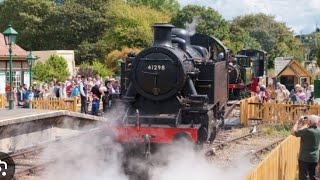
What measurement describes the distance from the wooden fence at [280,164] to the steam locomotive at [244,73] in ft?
33.4

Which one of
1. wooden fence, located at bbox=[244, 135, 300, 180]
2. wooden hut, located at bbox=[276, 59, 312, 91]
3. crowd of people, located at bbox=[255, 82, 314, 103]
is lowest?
wooden fence, located at bbox=[244, 135, 300, 180]

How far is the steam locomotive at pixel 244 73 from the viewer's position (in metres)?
21.4

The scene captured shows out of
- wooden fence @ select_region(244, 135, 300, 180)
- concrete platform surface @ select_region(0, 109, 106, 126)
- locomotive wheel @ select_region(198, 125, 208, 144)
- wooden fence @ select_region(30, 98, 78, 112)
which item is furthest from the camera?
wooden fence @ select_region(30, 98, 78, 112)

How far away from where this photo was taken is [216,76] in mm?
9977

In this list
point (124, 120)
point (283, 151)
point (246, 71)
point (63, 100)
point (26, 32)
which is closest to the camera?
point (283, 151)

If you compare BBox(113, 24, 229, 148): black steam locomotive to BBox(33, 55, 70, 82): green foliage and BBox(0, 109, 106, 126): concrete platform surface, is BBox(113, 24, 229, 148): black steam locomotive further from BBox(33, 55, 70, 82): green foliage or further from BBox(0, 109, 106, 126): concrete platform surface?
BBox(33, 55, 70, 82): green foliage

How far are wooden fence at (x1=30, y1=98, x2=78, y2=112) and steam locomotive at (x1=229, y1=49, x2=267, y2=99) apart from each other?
20.7 feet

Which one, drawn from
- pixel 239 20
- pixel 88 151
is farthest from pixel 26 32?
pixel 88 151

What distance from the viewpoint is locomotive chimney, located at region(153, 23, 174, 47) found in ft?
30.9

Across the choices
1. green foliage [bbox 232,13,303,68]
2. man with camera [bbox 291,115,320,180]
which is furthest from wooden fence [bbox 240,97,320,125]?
green foliage [bbox 232,13,303,68]

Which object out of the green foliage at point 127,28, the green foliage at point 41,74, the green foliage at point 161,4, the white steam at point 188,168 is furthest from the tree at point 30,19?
the white steam at point 188,168

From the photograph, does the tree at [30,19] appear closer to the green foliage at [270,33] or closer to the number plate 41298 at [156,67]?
the green foliage at [270,33]

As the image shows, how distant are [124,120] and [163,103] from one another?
3.11 ft

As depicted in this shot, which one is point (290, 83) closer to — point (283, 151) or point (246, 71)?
point (246, 71)
